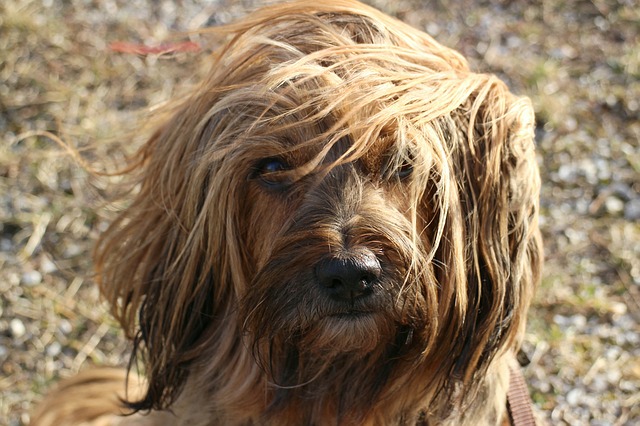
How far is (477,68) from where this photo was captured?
349 centimetres

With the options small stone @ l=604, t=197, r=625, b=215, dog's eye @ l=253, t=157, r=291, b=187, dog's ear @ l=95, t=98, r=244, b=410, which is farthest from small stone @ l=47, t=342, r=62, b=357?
small stone @ l=604, t=197, r=625, b=215

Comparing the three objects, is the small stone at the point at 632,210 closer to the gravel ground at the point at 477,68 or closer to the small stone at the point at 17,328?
the gravel ground at the point at 477,68

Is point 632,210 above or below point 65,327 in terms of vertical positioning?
above

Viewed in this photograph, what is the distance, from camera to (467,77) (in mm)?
2398

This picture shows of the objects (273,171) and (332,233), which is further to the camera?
(273,171)

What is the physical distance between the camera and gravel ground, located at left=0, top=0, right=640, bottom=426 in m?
3.66

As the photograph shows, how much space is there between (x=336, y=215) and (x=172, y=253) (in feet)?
1.88

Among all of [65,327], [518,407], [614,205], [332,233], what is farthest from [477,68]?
[65,327]

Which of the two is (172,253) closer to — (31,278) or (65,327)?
(65,327)

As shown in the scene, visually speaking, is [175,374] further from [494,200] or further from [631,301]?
[631,301]

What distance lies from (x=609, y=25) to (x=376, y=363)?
3550 millimetres

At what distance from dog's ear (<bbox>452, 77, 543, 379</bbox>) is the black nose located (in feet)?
1.15

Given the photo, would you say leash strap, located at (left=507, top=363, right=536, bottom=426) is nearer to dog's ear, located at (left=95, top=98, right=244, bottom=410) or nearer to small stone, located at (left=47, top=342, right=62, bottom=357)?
dog's ear, located at (left=95, top=98, right=244, bottom=410)

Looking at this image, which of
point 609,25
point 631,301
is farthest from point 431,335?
point 609,25
